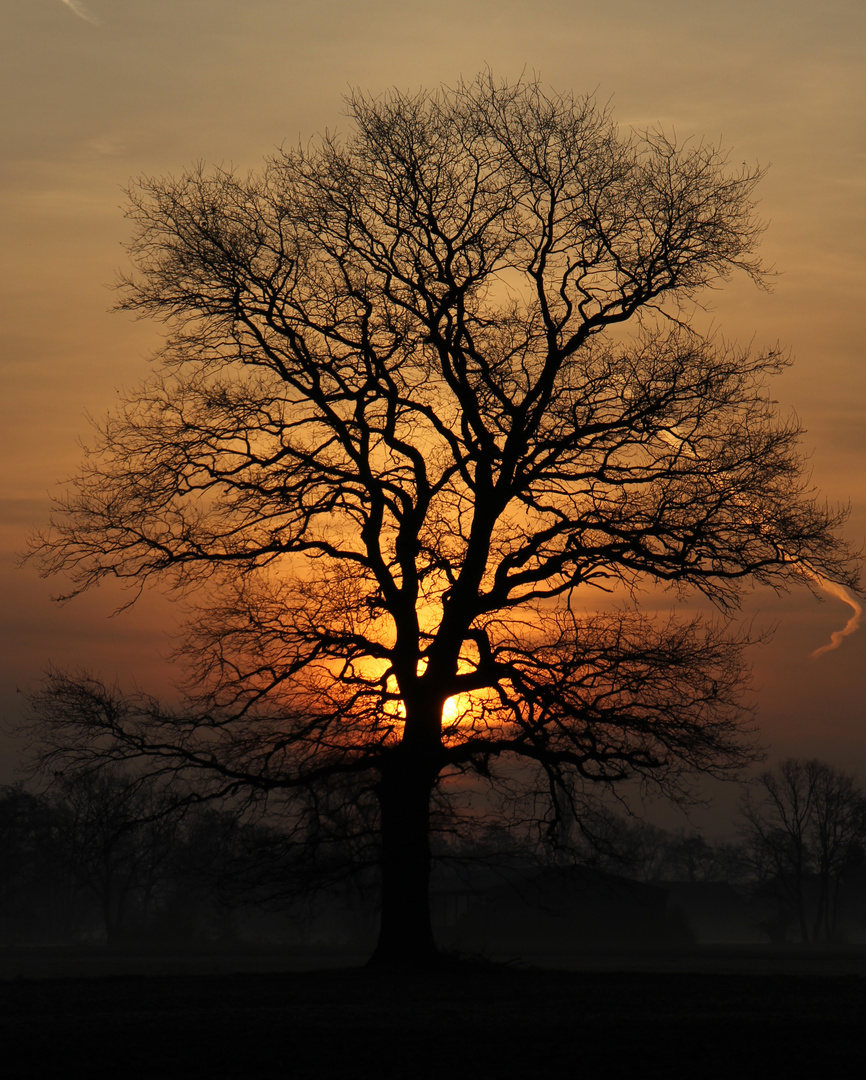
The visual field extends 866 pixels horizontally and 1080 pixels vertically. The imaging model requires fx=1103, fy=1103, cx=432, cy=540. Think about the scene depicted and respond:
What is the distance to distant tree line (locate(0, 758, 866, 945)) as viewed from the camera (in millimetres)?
17469

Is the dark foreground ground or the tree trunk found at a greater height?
the tree trunk

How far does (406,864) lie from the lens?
59.3 ft

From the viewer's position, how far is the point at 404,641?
19.5 meters

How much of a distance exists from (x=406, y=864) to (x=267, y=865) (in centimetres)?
226

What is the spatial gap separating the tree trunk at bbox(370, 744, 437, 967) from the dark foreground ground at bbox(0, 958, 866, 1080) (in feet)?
7.56

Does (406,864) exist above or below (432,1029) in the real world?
above

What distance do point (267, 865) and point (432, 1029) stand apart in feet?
24.9

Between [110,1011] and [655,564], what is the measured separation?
35.2ft

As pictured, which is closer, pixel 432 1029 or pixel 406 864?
pixel 432 1029

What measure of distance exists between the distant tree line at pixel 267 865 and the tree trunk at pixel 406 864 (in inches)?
17.9

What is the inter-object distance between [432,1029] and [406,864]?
760 centimetres

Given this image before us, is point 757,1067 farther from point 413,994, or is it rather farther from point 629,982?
point 629,982

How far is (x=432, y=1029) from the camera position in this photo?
34.4 feet

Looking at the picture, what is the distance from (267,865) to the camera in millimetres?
17594
